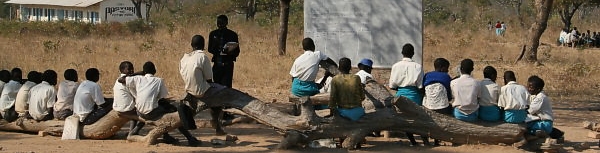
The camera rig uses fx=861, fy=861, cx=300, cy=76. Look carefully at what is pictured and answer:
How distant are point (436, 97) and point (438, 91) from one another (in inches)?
2.9

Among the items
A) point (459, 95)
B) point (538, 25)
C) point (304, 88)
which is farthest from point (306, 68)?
point (538, 25)

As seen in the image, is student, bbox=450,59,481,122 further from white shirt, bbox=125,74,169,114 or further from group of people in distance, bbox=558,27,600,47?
group of people in distance, bbox=558,27,600,47

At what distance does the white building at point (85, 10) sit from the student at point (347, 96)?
4052 cm

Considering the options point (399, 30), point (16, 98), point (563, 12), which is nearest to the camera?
→ point (16, 98)

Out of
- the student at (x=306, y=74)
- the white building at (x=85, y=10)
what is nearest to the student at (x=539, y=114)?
the student at (x=306, y=74)

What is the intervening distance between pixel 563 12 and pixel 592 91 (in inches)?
991

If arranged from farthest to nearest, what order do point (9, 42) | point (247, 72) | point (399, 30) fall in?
point (9, 42) < point (247, 72) < point (399, 30)

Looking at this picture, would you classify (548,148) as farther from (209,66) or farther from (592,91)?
(592,91)

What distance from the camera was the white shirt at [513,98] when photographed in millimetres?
8375

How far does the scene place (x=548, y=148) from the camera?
8.20 m

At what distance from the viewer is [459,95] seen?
8.48 metres

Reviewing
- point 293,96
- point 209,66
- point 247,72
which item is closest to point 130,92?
point 209,66

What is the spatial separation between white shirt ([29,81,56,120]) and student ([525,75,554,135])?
5021mm

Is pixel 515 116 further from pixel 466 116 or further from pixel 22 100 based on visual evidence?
pixel 22 100
